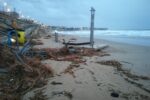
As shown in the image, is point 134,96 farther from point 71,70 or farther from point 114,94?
point 71,70

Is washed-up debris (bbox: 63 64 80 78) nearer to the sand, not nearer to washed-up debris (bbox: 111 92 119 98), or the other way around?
the sand

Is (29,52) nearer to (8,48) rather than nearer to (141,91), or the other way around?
(8,48)

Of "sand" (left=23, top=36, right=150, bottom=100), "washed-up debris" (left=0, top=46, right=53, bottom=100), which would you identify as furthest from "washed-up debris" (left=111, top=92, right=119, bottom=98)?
"washed-up debris" (left=0, top=46, right=53, bottom=100)

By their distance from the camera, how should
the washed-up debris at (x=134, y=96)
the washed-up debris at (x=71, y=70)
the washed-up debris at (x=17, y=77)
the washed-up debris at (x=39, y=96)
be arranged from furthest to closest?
the washed-up debris at (x=71, y=70), the washed-up debris at (x=17, y=77), the washed-up debris at (x=134, y=96), the washed-up debris at (x=39, y=96)

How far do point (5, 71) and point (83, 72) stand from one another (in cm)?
290

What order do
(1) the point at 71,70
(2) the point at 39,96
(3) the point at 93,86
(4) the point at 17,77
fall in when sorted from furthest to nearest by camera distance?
(1) the point at 71,70 → (4) the point at 17,77 → (3) the point at 93,86 → (2) the point at 39,96

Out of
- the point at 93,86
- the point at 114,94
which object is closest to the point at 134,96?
the point at 114,94

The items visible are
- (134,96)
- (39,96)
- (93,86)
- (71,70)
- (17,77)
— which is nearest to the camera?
(39,96)

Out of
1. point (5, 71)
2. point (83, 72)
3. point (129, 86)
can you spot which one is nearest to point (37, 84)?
point (5, 71)

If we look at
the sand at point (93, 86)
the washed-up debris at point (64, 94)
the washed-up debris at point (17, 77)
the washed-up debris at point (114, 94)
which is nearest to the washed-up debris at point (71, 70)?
the sand at point (93, 86)

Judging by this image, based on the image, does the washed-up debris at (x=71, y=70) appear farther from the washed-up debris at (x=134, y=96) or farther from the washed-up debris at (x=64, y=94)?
the washed-up debris at (x=134, y=96)

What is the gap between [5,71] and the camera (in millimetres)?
6707

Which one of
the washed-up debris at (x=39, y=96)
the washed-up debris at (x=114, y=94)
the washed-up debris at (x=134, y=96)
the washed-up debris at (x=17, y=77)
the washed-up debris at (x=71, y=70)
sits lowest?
the washed-up debris at (x=71, y=70)

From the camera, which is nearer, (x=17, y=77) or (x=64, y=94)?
(x=64, y=94)
